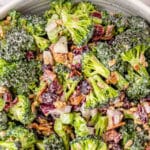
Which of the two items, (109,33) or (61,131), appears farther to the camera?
(109,33)

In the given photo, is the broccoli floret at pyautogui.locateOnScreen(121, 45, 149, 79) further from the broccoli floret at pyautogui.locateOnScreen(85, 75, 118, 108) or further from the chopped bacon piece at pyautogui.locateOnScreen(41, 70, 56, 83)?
the chopped bacon piece at pyautogui.locateOnScreen(41, 70, 56, 83)

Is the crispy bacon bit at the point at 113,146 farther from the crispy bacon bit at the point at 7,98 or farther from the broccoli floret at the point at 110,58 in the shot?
the crispy bacon bit at the point at 7,98

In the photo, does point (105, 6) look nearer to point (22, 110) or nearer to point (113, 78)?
A: point (113, 78)

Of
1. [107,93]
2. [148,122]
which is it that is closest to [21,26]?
[107,93]

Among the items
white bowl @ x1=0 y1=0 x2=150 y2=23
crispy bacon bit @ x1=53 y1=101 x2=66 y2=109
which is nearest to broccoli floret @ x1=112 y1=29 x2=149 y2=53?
white bowl @ x1=0 y1=0 x2=150 y2=23

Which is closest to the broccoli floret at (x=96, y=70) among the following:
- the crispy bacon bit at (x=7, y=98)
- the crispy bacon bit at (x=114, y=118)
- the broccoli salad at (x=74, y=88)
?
the broccoli salad at (x=74, y=88)

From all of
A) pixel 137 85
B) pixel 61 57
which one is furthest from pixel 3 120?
pixel 137 85
